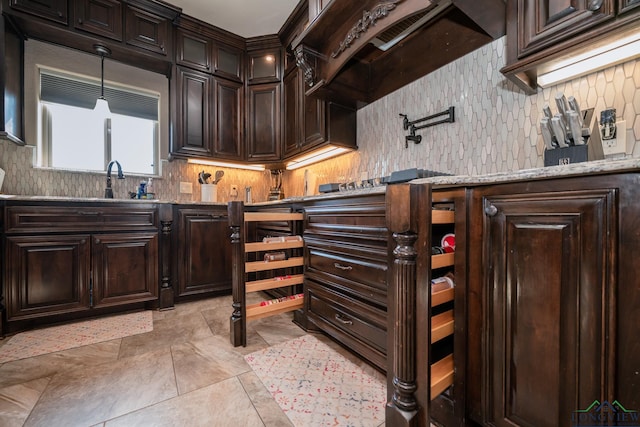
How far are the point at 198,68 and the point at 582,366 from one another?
342 centimetres

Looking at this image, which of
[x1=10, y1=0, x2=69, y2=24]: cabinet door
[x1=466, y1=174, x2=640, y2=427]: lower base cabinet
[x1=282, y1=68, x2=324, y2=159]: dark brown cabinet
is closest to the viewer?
[x1=466, y1=174, x2=640, y2=427]: lower base cabinet

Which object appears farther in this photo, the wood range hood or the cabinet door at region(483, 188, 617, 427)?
the wood range hood

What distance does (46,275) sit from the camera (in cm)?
183

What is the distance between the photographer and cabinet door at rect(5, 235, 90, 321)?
5.71 ft

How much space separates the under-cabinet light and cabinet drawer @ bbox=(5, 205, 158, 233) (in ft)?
9.07

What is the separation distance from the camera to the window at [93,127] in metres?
2.38

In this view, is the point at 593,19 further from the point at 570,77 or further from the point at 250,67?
the point at 250,67

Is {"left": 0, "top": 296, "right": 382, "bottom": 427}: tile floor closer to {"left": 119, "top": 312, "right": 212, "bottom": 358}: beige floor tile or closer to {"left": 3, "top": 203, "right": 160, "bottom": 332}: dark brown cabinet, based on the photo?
{"left": 119, "top": 312, "right": 212, "bottom": 358}: beige floor tile

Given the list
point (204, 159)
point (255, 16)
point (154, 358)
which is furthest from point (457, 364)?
point (255, 16)

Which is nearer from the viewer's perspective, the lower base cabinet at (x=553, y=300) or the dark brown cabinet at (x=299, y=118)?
the lower base cabinet at (x=553, y=300)

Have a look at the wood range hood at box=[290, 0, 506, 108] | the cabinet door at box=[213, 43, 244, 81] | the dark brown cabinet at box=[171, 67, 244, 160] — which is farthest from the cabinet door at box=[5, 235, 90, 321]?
the wood range hood at box=[290, 0, 506, 108]

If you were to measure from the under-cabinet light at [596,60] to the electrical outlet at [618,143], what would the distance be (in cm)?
24

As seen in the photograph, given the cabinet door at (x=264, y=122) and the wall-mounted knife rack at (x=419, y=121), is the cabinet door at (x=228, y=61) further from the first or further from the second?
the wall-mounted knife rack at (x=419, y=121)

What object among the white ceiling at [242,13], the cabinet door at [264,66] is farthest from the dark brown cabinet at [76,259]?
the white ceiling at [242,13]
